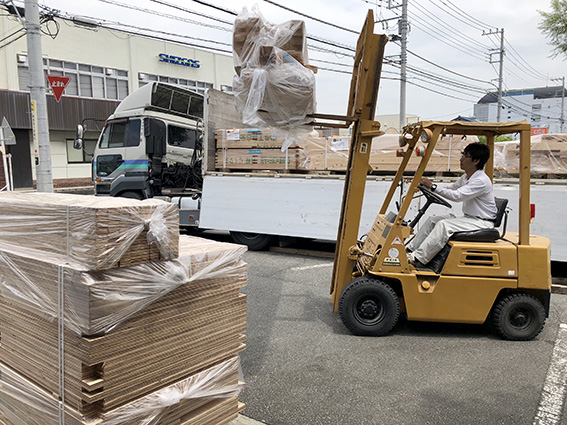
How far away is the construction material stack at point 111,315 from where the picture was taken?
205 cm

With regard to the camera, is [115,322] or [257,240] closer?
[115,322]

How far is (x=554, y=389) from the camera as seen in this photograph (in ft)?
12.1

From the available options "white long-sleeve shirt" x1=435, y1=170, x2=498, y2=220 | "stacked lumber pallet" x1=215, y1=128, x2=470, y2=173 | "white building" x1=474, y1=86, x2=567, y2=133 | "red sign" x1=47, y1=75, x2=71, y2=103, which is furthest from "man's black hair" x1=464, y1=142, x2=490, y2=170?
"white building" x1=474, y1=86, x2=567, y2=133

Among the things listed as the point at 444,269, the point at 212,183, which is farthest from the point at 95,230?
the point at 212,183

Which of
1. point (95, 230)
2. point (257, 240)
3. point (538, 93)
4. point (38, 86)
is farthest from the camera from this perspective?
point (538, 93)

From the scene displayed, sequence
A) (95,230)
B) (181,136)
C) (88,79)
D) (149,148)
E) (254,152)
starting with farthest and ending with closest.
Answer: (88,79), (181,136), (149,148), (254,152), (95,230)

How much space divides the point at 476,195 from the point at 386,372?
2124mm

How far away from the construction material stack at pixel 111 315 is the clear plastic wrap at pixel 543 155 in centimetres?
608

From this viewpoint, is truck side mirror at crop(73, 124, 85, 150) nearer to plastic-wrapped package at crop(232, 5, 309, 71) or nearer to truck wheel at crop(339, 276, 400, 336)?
plastic-wrapped package at crop(232, 5, 309, 71)

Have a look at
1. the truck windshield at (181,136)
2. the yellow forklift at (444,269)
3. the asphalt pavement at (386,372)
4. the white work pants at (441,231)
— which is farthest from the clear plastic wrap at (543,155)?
the truck windshield at (181,136)

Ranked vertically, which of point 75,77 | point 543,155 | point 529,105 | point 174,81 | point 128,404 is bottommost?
point 128,404

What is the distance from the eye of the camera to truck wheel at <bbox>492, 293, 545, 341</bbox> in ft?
15.2

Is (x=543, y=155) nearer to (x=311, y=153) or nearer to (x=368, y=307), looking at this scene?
(x=311, y=153)

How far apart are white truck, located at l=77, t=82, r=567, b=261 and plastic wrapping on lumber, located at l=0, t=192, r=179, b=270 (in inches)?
240
